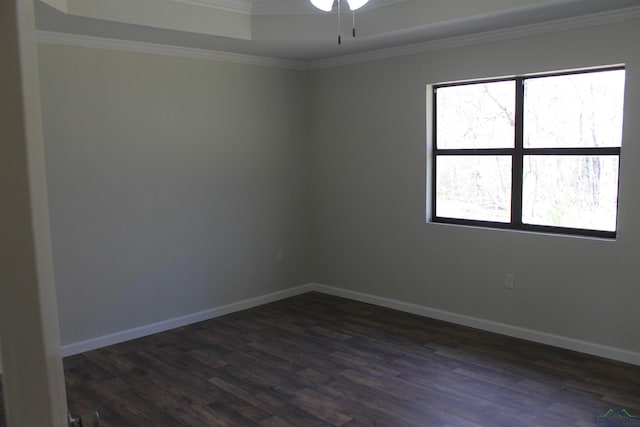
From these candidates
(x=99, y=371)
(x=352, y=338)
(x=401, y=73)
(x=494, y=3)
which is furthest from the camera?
(x=401, y=73)

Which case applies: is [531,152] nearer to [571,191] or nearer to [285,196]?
[571,191]

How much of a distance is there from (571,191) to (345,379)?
7.19 ft

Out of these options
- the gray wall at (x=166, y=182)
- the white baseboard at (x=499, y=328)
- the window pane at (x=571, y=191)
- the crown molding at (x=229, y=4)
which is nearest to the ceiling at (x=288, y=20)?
the crown molding at (x=229, y=4)

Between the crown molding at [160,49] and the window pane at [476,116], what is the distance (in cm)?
167

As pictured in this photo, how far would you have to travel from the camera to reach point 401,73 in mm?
4621

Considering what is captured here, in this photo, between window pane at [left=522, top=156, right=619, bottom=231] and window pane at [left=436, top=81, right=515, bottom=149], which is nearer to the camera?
window pane at [left=522, top=156, right=619, bottom=231]

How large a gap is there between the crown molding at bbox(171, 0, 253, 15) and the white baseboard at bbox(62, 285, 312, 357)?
103 inches

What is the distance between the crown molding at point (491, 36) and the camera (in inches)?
135

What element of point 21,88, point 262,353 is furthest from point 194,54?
point 21,88

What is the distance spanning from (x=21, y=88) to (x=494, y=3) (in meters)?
3.50

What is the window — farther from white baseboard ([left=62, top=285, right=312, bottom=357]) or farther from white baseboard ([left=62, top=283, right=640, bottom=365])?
white baseboard ([left=62, top=285, right=312, bottom=357])

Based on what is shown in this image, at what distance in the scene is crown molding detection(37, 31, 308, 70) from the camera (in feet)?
12.1

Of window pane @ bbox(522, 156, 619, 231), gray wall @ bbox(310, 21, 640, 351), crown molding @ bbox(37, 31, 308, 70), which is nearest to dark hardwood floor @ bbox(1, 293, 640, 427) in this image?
gray wall @ bbox(310, 21, 640, 351)

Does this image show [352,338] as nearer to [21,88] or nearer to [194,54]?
[194,54]
